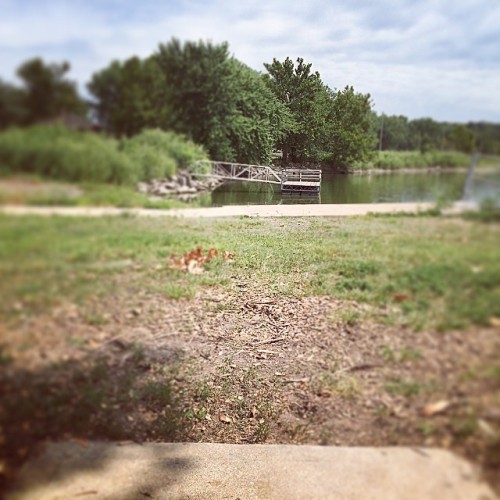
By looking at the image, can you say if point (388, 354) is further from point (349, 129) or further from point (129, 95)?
point (129, 95)

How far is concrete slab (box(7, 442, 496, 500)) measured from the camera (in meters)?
1.75

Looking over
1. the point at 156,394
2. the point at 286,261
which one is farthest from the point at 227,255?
the point at 156,394

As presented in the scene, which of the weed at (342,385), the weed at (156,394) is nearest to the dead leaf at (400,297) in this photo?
the weed at (342,385)

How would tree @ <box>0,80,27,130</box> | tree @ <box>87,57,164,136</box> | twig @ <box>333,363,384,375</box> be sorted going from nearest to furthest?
tree @ <box>0,80,27,130</box>
tree @ <box>87,57,164,136</box>
twig @ <box>333,363,384,375</box>

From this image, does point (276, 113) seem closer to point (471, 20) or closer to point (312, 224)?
point (312, 224)

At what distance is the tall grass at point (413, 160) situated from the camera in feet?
6.09

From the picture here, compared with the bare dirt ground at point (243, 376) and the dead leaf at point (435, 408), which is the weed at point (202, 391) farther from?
the dead leaf at point (435, 408)

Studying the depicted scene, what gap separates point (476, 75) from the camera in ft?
5.84

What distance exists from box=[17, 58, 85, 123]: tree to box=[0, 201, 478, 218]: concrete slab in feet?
1.13

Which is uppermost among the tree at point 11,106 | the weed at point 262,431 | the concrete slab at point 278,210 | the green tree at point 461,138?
the tree at point 11,106

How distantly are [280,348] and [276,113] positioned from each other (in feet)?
4.04

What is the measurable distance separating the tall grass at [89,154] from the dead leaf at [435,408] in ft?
4.87

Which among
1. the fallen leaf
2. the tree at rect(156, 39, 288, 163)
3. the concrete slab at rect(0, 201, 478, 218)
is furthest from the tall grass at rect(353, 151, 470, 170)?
the fallen leaf

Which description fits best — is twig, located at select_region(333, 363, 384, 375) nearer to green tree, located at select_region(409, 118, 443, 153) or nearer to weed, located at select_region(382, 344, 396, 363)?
weed, located at select_region(382, 344, 396, 363)
